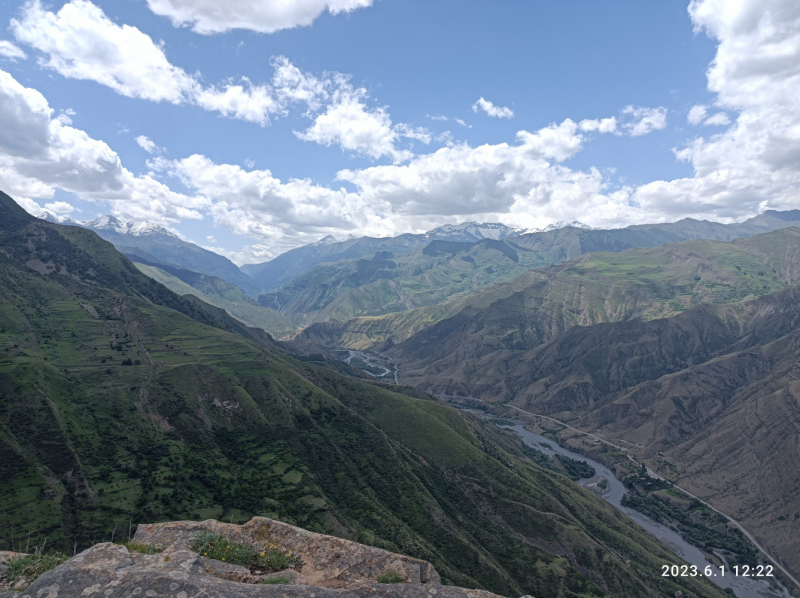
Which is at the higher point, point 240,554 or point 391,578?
point 240,554

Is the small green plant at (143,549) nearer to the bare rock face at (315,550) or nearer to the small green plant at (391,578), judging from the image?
the bare rock face at (315,550)

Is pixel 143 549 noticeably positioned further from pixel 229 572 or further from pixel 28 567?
pixel 229 572

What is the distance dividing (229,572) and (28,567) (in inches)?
346

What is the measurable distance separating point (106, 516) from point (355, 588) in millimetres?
108936

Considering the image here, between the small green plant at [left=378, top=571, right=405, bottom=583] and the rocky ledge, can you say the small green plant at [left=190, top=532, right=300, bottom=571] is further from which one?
the small green plant at [left=378, top=571, right=405, bottom=583]

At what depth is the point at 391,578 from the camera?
23.5m

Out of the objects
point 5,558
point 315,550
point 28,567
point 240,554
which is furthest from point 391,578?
point 5,558

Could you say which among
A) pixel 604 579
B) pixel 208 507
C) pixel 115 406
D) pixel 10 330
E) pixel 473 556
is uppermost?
pixel 10 330

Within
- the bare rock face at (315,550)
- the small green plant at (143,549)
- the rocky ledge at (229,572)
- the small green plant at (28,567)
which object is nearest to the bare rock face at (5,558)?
the small green plant at (28,567)

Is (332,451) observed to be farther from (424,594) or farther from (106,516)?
(424,594)

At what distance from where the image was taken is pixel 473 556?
111875 mm

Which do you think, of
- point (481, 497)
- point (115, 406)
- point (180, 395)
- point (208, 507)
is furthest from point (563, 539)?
point (115, 406)

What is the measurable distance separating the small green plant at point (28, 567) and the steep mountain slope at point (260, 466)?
2987 inches
